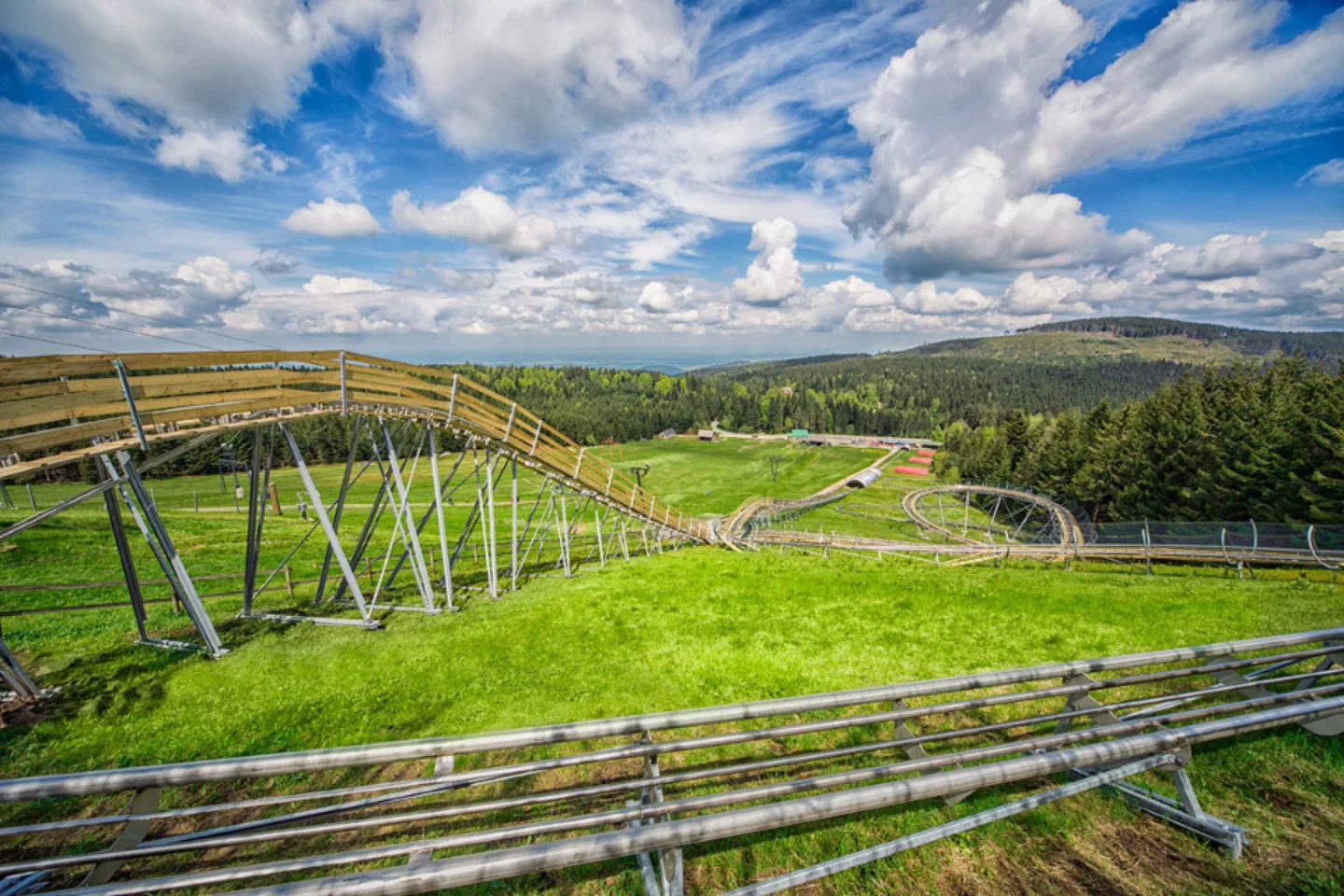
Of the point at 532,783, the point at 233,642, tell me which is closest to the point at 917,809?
the point at 532,783

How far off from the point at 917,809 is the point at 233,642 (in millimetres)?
13212

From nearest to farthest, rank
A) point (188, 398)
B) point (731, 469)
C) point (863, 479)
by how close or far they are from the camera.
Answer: point (188, 398) < point (863, 479) < point (731, 469)

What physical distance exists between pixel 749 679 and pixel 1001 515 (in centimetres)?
6581

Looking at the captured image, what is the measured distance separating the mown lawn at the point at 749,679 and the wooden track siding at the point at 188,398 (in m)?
4.26

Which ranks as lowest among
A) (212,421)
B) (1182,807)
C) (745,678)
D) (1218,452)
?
(1218,452)

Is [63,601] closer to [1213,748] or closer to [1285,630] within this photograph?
[1213,748]

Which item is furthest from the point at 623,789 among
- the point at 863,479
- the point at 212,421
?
the point at 863,479

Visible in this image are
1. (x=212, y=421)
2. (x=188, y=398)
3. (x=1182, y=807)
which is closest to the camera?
(x=1182, y=807)

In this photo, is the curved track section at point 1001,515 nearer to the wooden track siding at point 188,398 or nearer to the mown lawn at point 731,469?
the mown lawn at point 731,469

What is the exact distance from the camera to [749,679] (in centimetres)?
823

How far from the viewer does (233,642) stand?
35.0 ft

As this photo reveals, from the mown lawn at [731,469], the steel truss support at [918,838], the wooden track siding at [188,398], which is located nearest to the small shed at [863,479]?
the mown lawn at [731,469]

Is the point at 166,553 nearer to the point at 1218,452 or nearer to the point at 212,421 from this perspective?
the point at 212,421

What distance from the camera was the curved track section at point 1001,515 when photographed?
40.0 m
